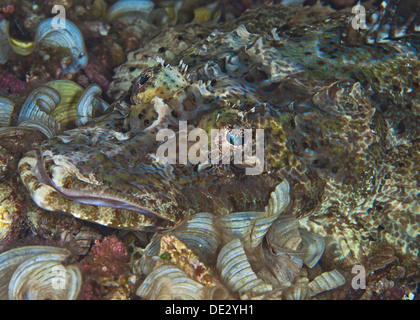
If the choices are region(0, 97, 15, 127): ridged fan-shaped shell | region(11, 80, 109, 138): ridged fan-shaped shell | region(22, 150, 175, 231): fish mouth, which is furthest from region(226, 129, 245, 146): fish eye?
region(0, 97, 15, 127): ridged fan-shaped shell

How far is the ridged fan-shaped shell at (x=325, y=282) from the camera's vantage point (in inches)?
148

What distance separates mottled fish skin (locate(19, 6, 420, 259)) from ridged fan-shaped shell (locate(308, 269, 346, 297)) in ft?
1.92

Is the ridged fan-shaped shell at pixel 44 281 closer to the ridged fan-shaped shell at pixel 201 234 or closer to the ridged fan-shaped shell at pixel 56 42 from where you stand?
the ridged fan-shaped shell at pixel 201 234

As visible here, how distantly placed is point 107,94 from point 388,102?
4.22 m

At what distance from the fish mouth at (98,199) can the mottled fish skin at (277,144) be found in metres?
0.01

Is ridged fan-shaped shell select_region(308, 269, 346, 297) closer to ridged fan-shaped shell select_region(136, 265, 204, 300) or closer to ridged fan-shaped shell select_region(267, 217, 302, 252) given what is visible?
ridged fan-shaped shell select_region(267, 217, 302, 252)

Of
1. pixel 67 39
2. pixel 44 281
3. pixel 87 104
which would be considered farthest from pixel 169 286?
pixel 67 39

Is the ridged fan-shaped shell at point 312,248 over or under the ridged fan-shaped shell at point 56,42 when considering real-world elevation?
under

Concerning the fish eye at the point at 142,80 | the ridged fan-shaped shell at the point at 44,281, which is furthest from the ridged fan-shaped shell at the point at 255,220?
the fish eye at the point at 142,80

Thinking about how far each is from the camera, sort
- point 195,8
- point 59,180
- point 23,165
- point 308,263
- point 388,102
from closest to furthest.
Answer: point 59,180, point 23,165, point 308,263, point 388,102, point 195,8

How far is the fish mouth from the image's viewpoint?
9.84 ft
